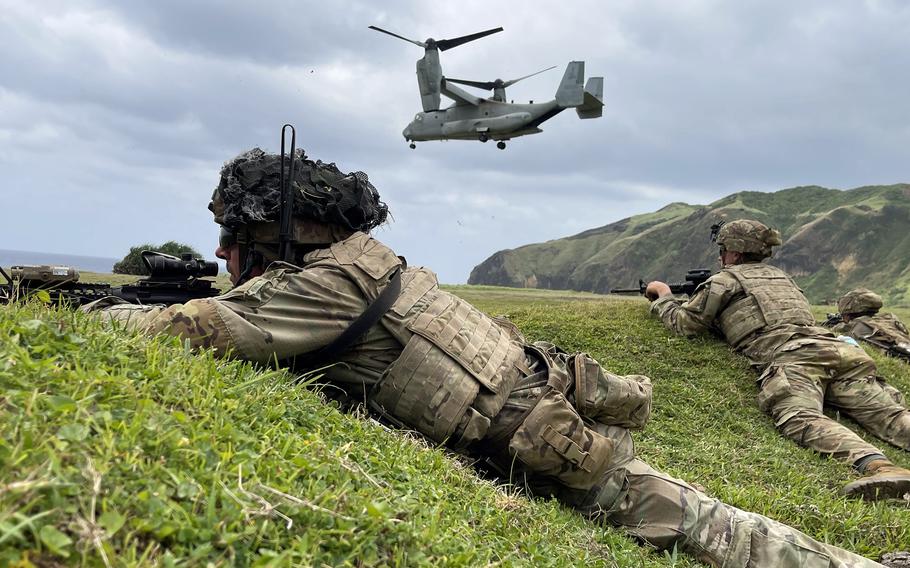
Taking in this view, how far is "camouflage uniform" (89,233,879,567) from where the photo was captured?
12.6ft

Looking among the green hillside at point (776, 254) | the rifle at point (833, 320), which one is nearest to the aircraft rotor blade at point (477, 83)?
the rifle at point (833, 320)

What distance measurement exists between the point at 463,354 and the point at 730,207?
15038 centimetres

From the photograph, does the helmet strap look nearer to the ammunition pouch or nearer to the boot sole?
the ammunition pouch

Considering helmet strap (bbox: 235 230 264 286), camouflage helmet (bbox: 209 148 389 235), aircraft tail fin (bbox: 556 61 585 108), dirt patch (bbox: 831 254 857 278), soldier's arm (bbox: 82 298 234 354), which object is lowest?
soldier's arm (bbox: 82 298 234 354)

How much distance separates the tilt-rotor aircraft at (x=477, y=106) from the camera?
41.5 meters

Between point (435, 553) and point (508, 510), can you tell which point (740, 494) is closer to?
point (508, 510)

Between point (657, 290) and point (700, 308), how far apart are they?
1459 millimetres

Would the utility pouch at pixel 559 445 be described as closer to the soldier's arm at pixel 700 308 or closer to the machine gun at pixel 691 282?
the soldier's arm at pixel 700 308

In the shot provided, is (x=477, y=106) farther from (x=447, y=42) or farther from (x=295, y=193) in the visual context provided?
(x=295, y=193)

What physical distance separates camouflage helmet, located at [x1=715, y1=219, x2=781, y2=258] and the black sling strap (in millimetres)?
6812

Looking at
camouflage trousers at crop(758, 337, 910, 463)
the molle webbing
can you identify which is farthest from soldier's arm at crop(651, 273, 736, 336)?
the molle webbing

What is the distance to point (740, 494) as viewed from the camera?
17.2 ft

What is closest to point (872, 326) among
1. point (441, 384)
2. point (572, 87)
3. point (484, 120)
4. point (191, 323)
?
point (441, 384)

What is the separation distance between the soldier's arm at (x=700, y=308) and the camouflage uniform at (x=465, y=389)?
5.19 metres
